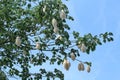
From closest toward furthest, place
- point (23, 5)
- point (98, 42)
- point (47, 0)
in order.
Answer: point (47, 0) → point (98, 42) → point (23, 5)

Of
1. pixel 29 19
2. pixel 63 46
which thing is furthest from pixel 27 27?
pixel 63 46

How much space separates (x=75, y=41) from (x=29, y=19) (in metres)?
2.53

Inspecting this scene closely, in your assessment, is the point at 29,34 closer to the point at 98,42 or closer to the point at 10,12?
the point at 10,12

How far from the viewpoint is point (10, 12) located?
20.2 meters

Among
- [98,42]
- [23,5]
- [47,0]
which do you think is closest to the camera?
[47,0]

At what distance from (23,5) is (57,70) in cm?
364

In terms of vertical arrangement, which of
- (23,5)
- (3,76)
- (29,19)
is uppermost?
(23,5)

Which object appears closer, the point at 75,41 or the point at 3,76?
the point at 75,41

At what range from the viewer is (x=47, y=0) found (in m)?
18.3

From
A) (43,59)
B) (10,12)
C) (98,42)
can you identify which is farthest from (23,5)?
(98,42)

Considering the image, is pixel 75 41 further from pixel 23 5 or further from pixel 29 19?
pixel 23 5

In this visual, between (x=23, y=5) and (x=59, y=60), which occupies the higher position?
(x=23, y=5)

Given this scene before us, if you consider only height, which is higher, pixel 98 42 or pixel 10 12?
pixel 10 12

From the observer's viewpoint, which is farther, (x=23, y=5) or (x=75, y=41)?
(x=23, y=5)
